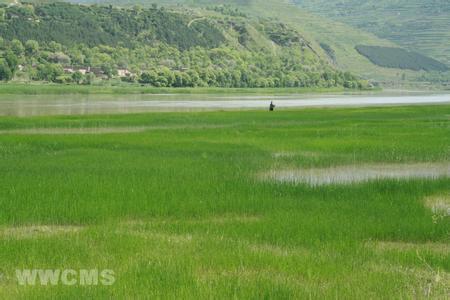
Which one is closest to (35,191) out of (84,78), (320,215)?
(320,215)

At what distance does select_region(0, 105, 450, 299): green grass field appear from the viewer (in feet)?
34.5

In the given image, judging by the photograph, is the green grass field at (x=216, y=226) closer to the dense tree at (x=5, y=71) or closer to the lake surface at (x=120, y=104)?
the lake surface at (x=120, y=104)

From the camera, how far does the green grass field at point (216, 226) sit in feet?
34.5

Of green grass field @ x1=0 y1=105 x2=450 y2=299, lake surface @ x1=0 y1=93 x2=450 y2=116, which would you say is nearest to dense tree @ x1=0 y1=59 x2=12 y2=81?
lake surface @ x1=0 y1=93 x2=450 y2=116

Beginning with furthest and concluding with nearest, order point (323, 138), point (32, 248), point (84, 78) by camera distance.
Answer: point (84, 78), point (323, 138), point (32, 248)

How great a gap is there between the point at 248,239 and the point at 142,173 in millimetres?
10676

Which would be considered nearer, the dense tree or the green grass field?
the green grass field

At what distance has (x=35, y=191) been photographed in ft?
62.0

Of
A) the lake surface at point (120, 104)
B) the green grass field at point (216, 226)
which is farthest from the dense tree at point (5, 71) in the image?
the green grass field at point (216, 226)

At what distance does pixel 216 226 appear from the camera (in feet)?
50.0

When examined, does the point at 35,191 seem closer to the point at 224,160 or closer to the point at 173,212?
the point at 173,212

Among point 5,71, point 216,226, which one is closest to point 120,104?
point 5,71

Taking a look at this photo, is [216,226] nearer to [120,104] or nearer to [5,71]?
[120,104]

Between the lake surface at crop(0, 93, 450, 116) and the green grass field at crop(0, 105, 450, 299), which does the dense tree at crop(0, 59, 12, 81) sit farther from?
the green grass field at crop(0, 105, 450, 299)
